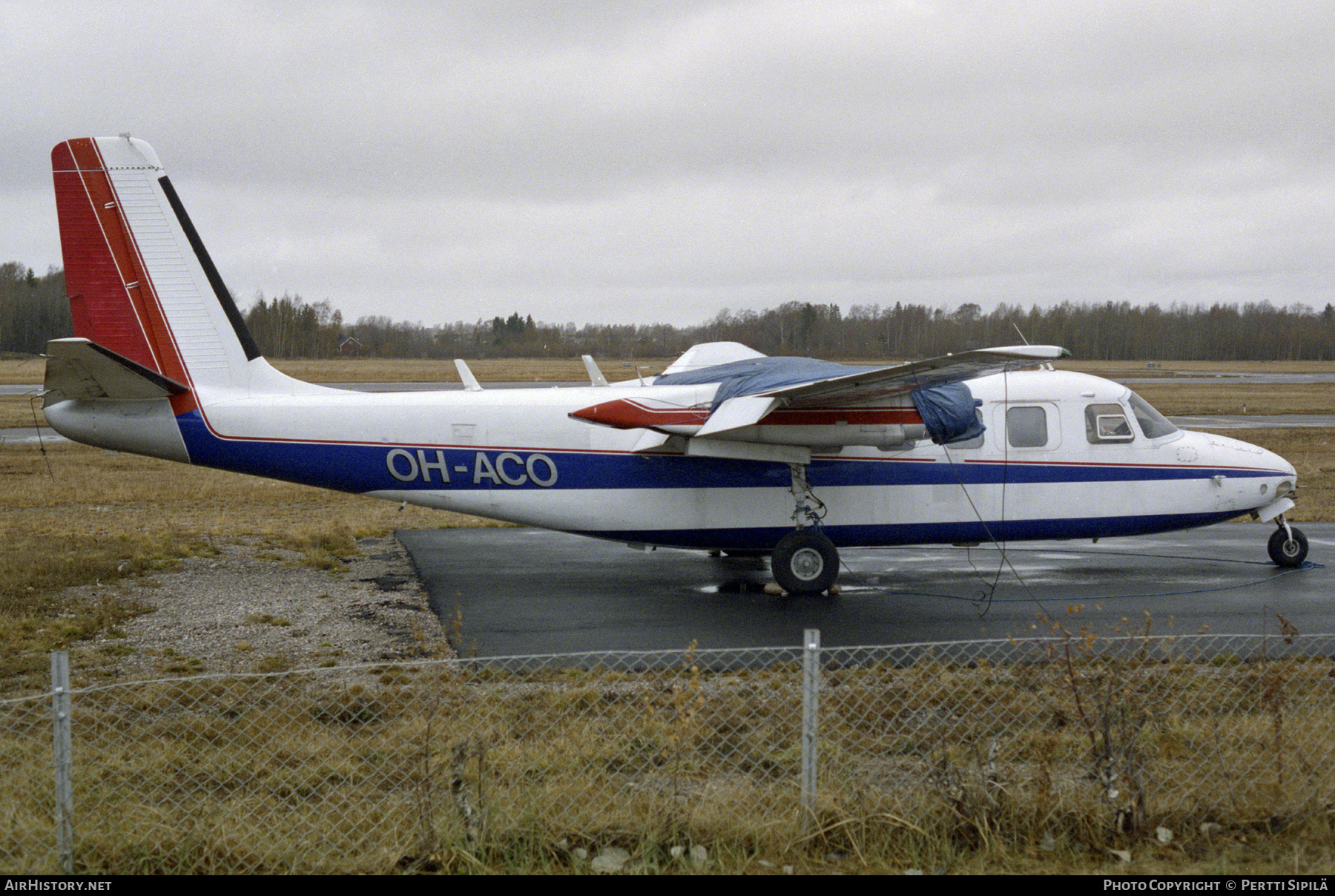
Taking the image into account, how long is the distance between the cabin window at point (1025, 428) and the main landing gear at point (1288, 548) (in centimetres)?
377

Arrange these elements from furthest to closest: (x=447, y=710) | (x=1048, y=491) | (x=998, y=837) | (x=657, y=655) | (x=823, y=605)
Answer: (x=1048, y=491), (x=823, y=605), (x=657, y=655), (x=447, y=710), (x=998, y=837)

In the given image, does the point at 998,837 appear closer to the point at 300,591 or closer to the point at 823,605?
the point at 823,605

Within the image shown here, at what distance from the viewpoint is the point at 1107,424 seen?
13773 millimetres

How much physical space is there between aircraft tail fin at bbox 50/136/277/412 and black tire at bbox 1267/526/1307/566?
45.7 ft

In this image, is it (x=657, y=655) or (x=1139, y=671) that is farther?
(x=657, y=655)

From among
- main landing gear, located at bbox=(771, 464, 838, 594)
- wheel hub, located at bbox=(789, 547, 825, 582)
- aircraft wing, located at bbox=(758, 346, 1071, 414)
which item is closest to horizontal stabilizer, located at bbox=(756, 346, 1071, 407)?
aircraft wing, located at bbox=(758, 346, 1071, 414)

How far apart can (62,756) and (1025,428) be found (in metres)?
11.7

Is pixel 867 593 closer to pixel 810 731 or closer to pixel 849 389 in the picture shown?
pixel 849 389

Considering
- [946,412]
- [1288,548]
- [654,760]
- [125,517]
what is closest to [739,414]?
[946,412]

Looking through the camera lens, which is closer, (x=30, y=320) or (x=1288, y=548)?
(x=1288, y=548)

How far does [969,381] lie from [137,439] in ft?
35.3

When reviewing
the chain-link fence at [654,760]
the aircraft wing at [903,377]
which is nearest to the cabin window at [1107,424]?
the aircraft wing at [903,377]

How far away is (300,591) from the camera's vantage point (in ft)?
41.9
